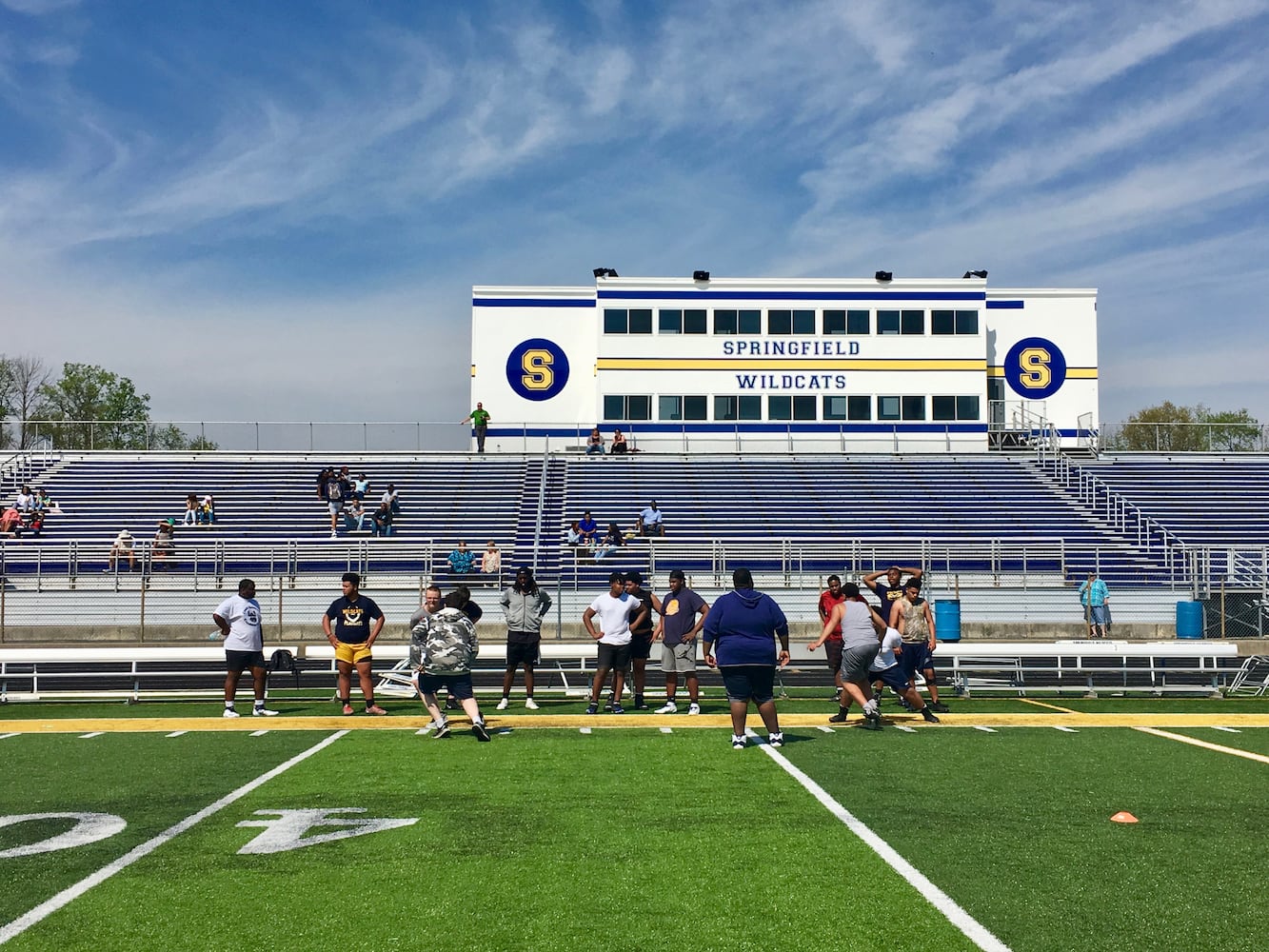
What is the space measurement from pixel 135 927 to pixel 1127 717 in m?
11.3

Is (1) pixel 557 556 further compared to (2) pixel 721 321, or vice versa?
(2) pixel 721 321

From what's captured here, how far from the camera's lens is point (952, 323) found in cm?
3934

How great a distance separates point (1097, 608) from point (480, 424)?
1977 centimetres

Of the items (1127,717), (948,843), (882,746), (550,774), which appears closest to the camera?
(948,843)

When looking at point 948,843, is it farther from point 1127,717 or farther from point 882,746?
point 1127,717

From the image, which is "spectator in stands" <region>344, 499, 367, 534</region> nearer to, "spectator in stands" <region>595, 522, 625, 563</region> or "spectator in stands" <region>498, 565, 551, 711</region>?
"spectator in stands" <region>595, 522, 625, 563</region>

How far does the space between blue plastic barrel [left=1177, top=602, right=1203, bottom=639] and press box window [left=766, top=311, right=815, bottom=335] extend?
56.9 ft

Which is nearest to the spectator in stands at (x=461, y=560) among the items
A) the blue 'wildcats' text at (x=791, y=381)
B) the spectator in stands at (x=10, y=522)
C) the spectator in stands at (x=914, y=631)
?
the spectator in stands at (x=10, y=522)

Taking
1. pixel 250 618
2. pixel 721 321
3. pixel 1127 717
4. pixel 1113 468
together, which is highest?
pixel 721 321

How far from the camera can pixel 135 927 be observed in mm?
5660

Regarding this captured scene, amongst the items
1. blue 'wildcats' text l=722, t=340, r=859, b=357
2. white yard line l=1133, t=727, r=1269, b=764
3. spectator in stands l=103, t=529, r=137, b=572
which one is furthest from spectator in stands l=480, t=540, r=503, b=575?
white yard line l=1133, t=727, r=1269, b=764

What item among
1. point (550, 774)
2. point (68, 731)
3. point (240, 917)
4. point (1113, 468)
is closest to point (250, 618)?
point (68, 731)

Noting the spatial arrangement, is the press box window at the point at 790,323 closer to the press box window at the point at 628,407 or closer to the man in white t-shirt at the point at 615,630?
the press box window at the point at 628,407

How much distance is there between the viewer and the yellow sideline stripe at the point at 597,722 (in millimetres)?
13125
